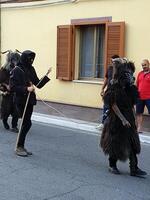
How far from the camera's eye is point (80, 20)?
14.3 m

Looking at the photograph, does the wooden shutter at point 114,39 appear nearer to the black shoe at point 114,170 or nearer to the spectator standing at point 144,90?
the spectator standing at point 144,90

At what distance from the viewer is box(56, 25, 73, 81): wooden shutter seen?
1453cm

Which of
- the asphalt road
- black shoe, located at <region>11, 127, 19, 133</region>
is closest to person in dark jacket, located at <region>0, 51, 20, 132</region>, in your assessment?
black shoe, located at <region>11, 127, 19, 133</region>

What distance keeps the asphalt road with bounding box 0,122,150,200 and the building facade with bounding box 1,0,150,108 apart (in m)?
4.16

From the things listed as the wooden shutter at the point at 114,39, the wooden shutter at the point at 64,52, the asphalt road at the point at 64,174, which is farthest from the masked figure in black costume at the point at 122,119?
the wooden shutter at the point at 64,52

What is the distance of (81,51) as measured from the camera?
14805 millimetres

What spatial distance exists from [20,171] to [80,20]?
7.86 meters

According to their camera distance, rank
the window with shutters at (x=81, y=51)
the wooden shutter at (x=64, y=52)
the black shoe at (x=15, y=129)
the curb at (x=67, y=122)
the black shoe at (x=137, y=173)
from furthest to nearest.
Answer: the wooden shutter at (x=64, y=52), the window with shutters at (x=81, y=51), the curb at (x=67, y=122), the black shoe at (x=15, y=129), the black shoe at (x=137, y=173)

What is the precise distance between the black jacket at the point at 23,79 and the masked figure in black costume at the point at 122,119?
1.63 metres

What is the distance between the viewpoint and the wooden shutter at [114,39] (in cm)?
1313

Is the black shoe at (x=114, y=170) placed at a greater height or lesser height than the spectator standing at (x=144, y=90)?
lesser

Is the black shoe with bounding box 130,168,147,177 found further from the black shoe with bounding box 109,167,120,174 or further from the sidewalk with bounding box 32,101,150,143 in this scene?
the sidewalk with bounding box 32,101,150,143

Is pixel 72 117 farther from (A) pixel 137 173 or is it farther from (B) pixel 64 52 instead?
(A) pixel 137 173

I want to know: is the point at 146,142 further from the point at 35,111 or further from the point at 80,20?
the point at 80,20
